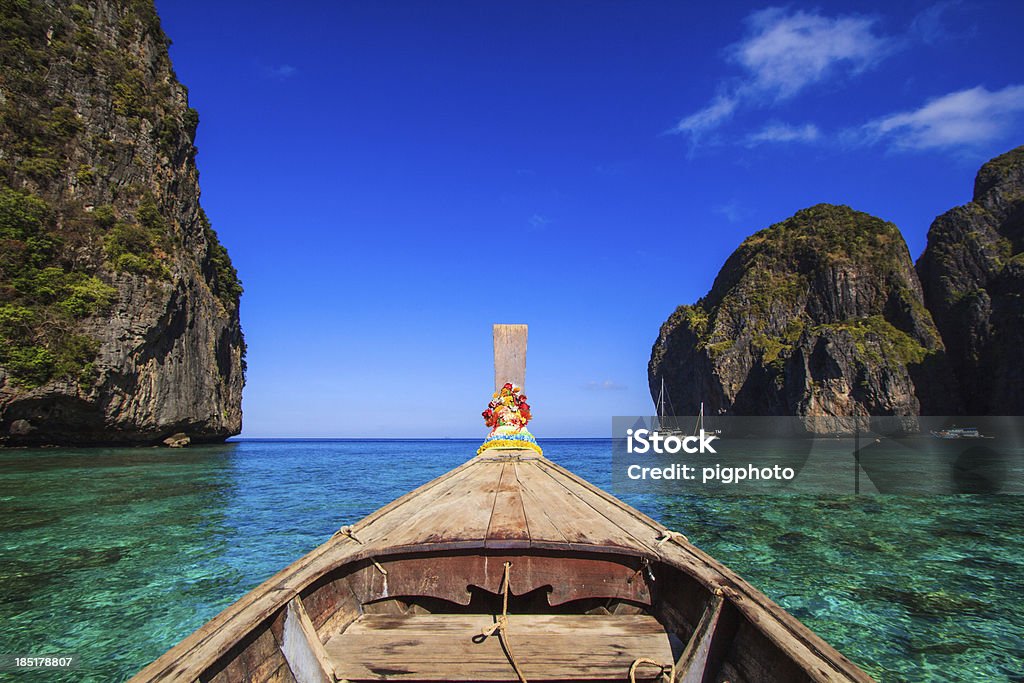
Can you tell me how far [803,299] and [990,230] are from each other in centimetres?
2611

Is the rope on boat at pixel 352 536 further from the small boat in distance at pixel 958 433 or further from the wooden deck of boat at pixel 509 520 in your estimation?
the small boat in distance at pixel 958 433

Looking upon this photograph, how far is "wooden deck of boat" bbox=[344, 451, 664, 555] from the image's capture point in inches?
119

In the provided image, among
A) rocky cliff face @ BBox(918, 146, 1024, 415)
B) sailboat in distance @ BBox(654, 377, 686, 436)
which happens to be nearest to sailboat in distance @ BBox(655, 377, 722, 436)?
sailboat in distance @ BBox(654, 377, 686, 436)

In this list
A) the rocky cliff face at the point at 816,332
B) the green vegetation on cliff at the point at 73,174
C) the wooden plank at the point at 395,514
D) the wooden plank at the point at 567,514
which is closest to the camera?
the wooden plank at the point at 567,514

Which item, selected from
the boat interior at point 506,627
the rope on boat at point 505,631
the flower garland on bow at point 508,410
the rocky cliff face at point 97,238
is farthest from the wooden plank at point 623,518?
the rocky cliff face at point 97,238

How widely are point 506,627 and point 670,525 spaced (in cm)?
823

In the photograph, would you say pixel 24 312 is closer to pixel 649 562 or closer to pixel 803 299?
pixel 649 562

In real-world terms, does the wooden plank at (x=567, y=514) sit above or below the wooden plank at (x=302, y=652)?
above

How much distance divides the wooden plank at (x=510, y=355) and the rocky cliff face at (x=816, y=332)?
67.5m

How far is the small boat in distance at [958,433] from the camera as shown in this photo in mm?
59156

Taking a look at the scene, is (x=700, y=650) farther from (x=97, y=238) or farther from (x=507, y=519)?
(x=97, y=238)

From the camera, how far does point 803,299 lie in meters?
83.9

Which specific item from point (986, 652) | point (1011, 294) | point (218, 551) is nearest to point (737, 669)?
point (986, 652)

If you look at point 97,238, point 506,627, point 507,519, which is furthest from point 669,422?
point 506,627
